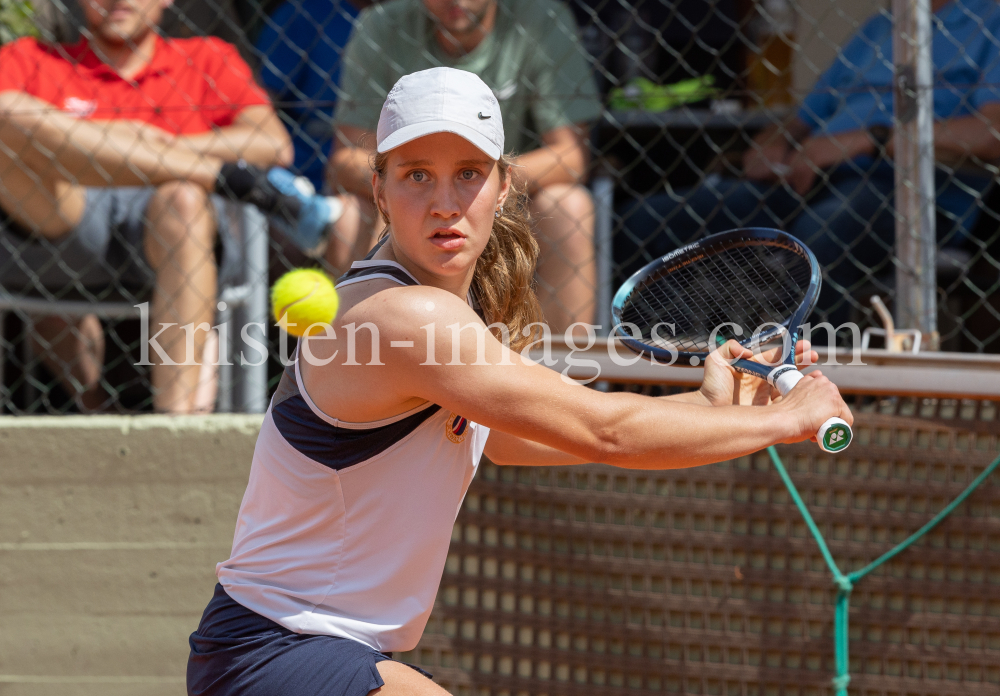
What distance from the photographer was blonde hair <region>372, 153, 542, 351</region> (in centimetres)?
173

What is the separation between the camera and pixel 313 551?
152 cm

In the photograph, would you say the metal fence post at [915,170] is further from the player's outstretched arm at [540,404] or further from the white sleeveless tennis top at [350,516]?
the white sleeveless tennis top at [350,516]

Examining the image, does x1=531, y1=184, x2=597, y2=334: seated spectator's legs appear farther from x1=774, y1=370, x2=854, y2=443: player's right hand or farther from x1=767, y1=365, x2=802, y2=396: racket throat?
x1=774, y1=370, x2=854, y2=443: player's right hand

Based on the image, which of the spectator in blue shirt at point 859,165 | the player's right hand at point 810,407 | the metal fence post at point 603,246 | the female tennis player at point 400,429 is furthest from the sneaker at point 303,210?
the player's right hand at point 810,407

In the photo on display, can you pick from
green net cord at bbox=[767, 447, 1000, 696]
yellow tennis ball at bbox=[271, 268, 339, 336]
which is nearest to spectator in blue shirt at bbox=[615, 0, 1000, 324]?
green net cord at bbox=[767, 447, 1000, 696]

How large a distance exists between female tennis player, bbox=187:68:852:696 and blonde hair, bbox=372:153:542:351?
136 millimetres

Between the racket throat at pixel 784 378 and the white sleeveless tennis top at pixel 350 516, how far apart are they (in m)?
0.52

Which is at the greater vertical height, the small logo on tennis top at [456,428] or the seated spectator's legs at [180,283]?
the seated spectator's legs at [180,283]

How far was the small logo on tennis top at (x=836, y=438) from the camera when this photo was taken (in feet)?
4.82

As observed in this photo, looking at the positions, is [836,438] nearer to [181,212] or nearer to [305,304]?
[305,304]

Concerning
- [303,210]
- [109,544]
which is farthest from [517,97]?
[109,544]

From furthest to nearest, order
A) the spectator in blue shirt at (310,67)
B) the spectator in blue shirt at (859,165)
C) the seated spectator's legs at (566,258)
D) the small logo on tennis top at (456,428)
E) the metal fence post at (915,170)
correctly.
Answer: the spectator in blue shirt at (310,67) → the seated spectator's legs at (566,258) → the spectator in blue shirt at (859,165) → the metal fence post at (915,170) → the small logo on tennis top at (456,428)

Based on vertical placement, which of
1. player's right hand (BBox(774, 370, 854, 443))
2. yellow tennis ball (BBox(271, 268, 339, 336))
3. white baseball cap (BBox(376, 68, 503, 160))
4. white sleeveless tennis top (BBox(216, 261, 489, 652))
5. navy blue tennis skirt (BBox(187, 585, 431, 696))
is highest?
white baseball cap (BBox(376, 68, 503, 160))

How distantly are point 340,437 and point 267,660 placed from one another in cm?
36
